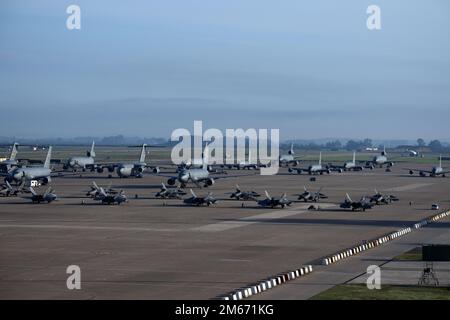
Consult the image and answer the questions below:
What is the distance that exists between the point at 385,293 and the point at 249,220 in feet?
119

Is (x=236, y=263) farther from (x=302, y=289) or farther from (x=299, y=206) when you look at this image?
(x=299, y=206)

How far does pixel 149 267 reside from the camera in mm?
44562

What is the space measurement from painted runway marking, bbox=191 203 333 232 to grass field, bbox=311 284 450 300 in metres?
26.9

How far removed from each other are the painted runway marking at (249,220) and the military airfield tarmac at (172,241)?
0.09 metres

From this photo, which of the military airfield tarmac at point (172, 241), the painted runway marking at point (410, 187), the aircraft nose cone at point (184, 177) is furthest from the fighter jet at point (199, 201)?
the painted runway marking at point (410, 187)

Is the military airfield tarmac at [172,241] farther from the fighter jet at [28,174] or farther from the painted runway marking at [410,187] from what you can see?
the painted runway marking at [410,187]

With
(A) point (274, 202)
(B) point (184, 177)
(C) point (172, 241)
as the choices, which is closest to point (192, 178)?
(B) point (184, 177)

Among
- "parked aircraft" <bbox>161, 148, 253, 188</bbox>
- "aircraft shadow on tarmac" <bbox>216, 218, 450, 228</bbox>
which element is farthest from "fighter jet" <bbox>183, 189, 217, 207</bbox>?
"parked aircraft" <bbox>161, 148, 253, 188</bbox>

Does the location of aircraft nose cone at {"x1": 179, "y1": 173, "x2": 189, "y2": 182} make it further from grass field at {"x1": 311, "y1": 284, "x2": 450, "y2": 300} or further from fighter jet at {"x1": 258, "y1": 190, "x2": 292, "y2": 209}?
grass field at {"x1": 311, "y1": 284, "x2": 450, "y2": 300}

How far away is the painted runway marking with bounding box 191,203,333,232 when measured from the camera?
64750 millimetres

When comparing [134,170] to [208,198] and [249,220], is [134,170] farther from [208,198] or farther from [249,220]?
[249,220]

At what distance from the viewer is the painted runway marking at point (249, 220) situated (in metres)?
64.8
